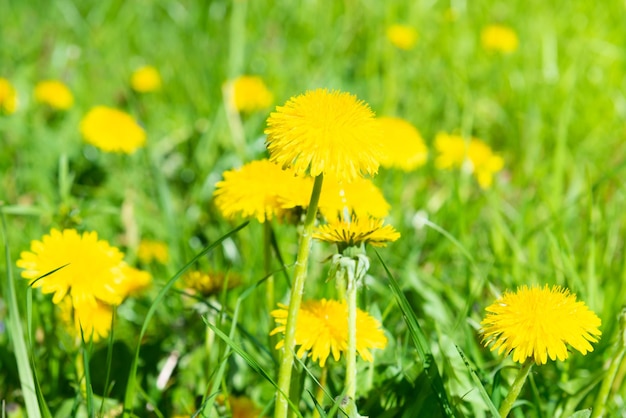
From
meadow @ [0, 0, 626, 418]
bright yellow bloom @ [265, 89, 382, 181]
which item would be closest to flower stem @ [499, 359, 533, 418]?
meadow @ [0, 0, 626, 418]

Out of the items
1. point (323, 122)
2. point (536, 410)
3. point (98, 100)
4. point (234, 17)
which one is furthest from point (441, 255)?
point (98, 100)

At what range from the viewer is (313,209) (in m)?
0.96

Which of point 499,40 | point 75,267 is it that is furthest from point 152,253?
point 499,40

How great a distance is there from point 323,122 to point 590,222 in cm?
95

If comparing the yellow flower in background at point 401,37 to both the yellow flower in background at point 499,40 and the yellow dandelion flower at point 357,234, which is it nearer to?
the yellow flower in background at point 499,40

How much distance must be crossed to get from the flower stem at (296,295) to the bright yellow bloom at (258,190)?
0.92 ft

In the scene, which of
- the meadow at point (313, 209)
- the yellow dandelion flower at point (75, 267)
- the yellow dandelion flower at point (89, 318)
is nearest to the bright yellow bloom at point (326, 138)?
the meadow at point (313, 209)

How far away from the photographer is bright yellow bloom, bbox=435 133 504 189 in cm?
→ 229

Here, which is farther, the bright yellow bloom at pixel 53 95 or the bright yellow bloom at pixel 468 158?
the bright yellow bloom at pixel 53 95

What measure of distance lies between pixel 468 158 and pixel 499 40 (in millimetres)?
922

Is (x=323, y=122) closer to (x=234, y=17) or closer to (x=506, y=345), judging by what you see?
(x=506, y=345)

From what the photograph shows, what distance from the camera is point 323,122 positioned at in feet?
3.12

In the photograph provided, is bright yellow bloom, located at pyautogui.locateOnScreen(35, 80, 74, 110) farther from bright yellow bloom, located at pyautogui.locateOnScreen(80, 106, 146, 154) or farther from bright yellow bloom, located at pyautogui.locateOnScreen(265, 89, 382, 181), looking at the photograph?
bright yellow bloom, located at pyautogui.locateOnScreen(265, 89, 382, 181)

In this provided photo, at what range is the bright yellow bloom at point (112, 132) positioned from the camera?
7.74ft
